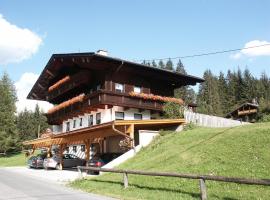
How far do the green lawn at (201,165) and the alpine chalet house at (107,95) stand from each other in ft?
18.6

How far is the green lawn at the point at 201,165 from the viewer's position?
13.1 meters

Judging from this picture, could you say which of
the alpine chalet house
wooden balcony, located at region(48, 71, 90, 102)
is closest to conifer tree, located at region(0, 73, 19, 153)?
wooden balcony, located at region(48, 71, 90, 102)

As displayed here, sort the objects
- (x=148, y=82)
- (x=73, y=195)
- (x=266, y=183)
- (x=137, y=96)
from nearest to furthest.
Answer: (x=266, y=183)
(x=73, y=195)
(x=137, y=96)
(x=148, y=82)

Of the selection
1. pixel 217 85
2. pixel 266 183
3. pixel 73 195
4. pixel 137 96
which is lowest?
pixel 73 195

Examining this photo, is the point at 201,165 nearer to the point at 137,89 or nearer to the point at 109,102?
the point at 109,102

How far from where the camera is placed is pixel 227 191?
12586 millimetres

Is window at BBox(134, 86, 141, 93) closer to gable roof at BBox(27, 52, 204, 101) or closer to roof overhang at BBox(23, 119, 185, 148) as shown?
gable roof at BBox(27, 52, 204, 101)

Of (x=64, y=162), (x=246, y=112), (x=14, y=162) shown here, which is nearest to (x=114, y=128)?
(x=64, y=162)

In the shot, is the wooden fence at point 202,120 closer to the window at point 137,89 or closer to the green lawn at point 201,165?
the window at point 137,89

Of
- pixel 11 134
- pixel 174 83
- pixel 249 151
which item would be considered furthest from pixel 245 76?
pixel 249 151

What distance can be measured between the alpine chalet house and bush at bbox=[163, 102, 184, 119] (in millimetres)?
2118

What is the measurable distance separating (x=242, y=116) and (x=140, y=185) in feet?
193

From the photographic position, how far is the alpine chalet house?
3062 cm

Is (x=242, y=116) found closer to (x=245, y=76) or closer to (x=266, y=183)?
(x=245, y=76)
